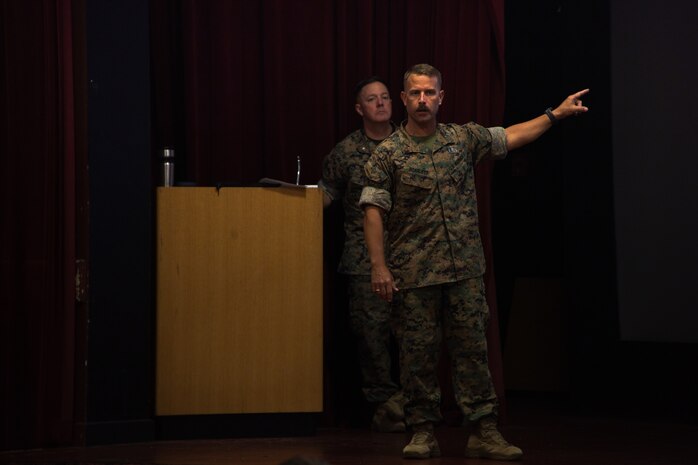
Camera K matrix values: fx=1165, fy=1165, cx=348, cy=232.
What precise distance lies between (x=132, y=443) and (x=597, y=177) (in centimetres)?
251

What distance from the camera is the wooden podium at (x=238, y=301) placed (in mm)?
4902

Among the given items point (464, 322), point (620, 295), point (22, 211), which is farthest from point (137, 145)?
point (620, 295)

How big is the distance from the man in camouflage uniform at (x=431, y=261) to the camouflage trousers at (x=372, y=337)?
834 millimetres

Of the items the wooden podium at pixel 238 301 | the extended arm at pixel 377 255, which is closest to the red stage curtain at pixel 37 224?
the wooden podium at pixel 238 301

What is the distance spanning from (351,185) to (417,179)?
3.14ft

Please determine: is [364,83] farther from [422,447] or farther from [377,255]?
[422,447]

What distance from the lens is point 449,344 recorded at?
4.54 meters

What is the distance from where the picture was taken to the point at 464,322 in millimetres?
4461

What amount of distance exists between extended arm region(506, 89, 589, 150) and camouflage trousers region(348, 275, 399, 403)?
3.72 ft

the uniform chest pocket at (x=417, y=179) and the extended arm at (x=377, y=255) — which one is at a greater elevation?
the uniform chest pocket at (x=417, y=179)

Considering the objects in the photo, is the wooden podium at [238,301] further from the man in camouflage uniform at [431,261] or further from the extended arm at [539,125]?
the extended arm at [539,125]

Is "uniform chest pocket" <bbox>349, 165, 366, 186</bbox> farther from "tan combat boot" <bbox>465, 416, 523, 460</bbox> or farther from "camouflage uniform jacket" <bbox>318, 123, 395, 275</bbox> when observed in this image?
"tan combat boot" <bbox>465, 416, 523, 460</bbox>

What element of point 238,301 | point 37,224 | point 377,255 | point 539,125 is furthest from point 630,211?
point 37,224

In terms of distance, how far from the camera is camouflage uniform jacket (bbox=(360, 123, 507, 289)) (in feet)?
14.7
